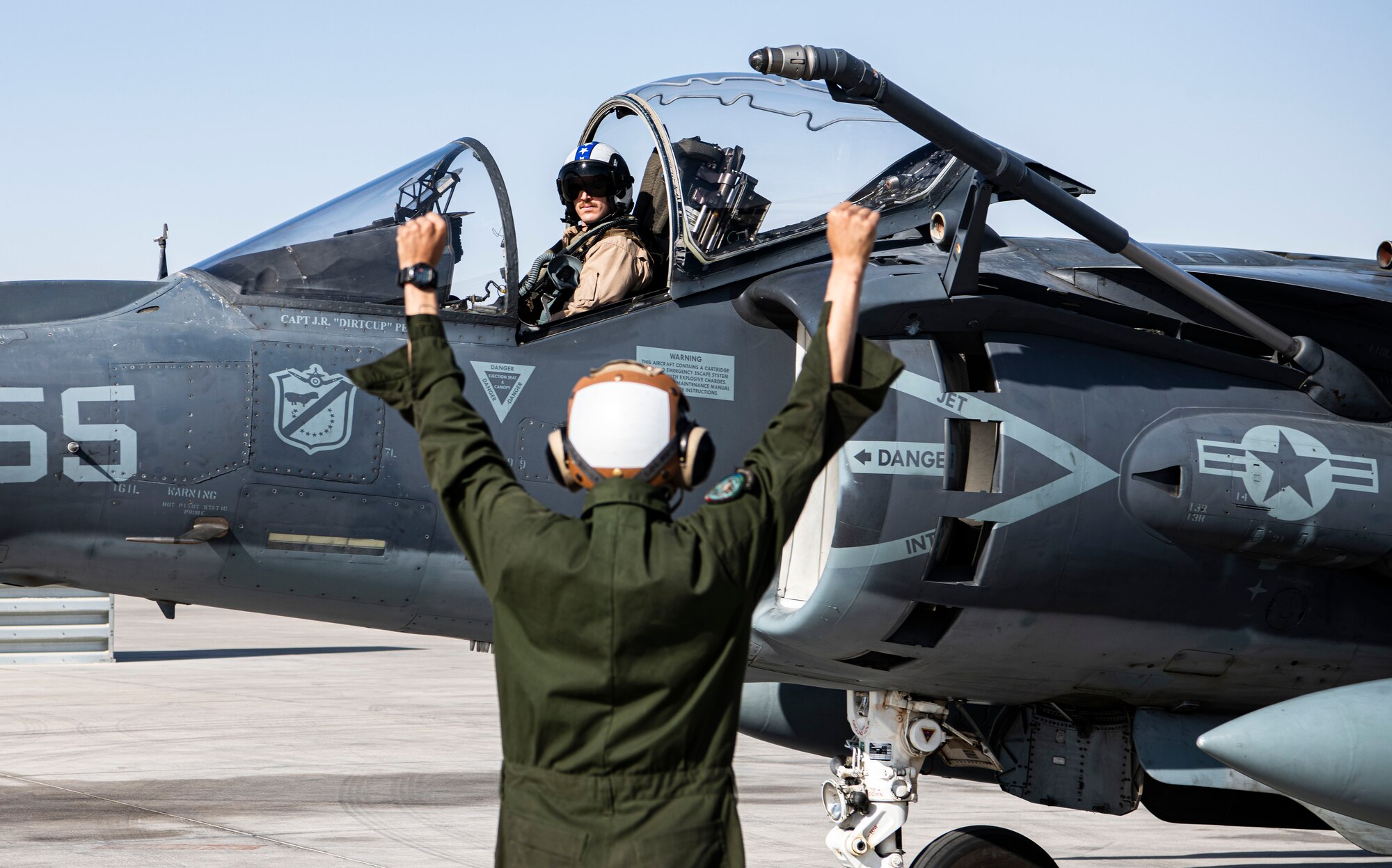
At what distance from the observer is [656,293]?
17.9ft

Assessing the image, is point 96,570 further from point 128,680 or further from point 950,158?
point 128,680

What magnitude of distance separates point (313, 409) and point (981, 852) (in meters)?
3.47

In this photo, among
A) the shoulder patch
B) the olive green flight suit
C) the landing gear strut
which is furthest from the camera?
the landing gear strut

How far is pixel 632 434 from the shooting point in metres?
2.62

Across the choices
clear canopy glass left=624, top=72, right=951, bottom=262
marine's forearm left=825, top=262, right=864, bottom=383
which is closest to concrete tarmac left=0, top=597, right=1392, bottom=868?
clear canopy glass left=624, top=72, right=951, bottom=262

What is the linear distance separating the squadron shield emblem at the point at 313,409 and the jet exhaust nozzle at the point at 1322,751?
3.32m

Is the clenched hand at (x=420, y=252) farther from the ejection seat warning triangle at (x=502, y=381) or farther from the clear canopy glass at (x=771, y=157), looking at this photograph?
the clear canopy glass at (x=771, y=157)

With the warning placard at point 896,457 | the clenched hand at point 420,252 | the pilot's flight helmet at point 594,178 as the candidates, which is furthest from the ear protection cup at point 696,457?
the pilot's flight helmet at point 594,178

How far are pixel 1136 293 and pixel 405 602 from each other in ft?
10.6

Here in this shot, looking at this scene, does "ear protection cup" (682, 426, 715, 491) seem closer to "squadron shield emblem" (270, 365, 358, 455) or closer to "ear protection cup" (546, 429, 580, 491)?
"ear protection cup" (546, 429, 580, 491)

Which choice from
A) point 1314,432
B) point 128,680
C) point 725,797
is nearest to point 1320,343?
point 1314,432

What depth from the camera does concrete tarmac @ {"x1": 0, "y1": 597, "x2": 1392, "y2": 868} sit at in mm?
8469

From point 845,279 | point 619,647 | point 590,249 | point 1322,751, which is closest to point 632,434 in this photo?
point 619,647

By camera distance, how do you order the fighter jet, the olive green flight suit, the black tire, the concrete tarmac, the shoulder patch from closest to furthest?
the olive green flight suit < the shoulder patch < the fighter jet < the black tire < the concrete tarmac
